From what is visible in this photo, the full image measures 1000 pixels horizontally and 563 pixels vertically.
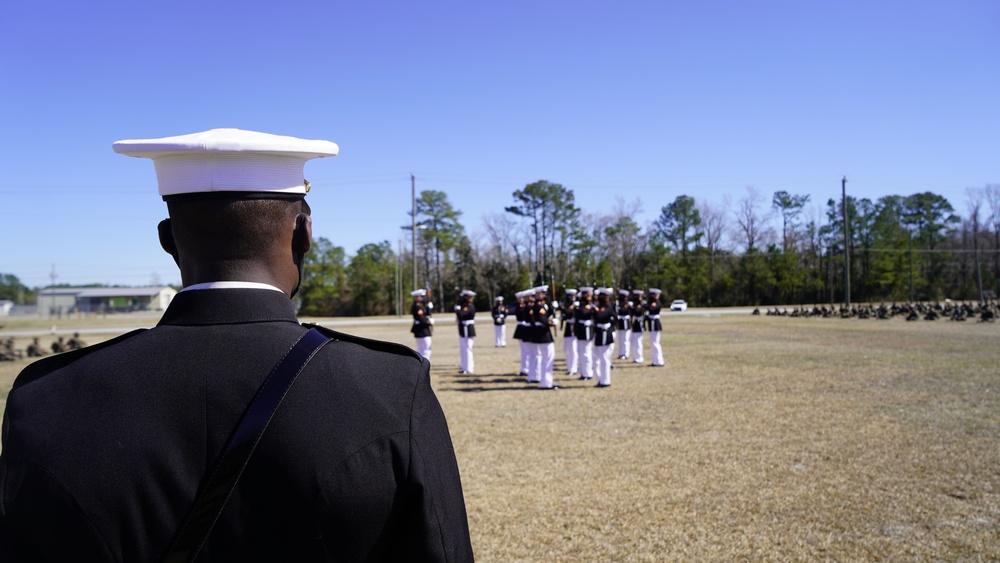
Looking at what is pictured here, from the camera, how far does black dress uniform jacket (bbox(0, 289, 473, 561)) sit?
4.66 feet

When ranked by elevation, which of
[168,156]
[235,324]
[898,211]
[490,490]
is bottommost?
[490,490]

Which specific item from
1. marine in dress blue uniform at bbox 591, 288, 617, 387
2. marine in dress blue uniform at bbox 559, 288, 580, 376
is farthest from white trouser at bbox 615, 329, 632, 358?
marine in dress blue uniform at bbox 591, 288, 617, 387

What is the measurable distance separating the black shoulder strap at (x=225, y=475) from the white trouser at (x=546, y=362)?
12.9m

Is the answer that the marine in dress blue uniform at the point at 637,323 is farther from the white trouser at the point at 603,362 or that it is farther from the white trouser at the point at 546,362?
the white trouser at the point at 546,362

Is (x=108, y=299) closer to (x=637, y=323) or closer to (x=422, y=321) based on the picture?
(x=422, y=321)

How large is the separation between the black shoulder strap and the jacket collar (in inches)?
7.8

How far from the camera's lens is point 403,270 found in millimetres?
70625

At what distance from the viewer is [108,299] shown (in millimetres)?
99312

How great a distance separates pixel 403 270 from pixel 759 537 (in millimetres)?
66114

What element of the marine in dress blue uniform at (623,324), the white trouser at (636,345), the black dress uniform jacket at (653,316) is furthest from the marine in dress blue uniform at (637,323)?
the black dress uniform jacket at (653,316)

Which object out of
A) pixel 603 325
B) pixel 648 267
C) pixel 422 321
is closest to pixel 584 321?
pixel 603 325

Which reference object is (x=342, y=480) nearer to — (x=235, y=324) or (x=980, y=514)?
(x=235, y=324)

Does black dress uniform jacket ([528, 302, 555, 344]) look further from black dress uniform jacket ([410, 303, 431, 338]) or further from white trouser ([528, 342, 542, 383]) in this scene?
black dress uniform jacket ([410, 303, 431, 338])

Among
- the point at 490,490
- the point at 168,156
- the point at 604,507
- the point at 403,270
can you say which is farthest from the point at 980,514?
the point at 403,270
